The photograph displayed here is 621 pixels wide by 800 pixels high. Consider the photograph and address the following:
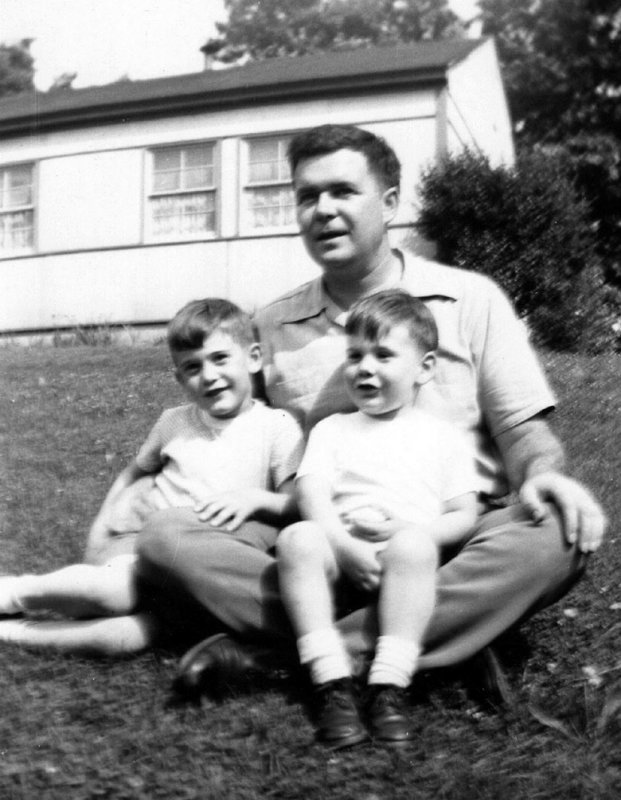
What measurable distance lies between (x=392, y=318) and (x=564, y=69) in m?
24.1

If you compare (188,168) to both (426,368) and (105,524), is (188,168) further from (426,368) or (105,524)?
(426,368)

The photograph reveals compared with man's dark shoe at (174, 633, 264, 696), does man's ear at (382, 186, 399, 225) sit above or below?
above

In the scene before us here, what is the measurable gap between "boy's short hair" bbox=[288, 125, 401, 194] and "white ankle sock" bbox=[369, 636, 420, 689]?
1.62 metres

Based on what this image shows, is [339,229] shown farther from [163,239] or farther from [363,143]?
[163,239]

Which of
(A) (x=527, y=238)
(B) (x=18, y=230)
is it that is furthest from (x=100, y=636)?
(B) (x=18, y=230)

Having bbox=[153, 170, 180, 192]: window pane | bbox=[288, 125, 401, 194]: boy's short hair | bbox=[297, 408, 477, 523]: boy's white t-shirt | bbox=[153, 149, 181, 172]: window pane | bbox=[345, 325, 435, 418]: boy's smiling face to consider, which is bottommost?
bbox=[297, 408, 477, 523]: boy's white t-shirt

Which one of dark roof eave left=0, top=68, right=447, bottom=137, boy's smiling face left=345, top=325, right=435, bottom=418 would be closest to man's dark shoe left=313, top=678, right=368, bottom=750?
boy's smiling face left=345, top=325, right=435, bottom=418

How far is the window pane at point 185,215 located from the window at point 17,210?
2.21m

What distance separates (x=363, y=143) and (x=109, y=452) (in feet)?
12.5

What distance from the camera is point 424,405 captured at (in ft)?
11.8

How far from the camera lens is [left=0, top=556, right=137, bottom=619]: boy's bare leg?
3.58 metres

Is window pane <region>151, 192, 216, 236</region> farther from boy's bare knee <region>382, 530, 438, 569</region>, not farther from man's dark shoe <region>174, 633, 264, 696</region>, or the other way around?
boy's bare knee <region>382, 530, 438, 569</region>

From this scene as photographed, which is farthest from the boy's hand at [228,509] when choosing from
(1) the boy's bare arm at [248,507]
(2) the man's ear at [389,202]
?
(2) the man's ear at [389,202]

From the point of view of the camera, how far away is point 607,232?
71.5 feet
